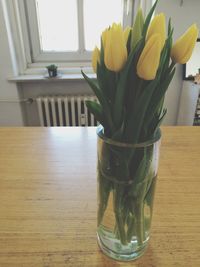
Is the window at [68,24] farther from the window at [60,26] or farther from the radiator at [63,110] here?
the radiator at [63,110]

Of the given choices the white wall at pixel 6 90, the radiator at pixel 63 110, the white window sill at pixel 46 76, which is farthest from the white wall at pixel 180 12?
the white wall at pixel 6 90

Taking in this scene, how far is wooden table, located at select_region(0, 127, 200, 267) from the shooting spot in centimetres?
49

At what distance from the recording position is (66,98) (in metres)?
2.21

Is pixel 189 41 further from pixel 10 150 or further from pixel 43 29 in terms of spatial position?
pixel 43 29

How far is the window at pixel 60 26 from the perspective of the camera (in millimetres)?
2090

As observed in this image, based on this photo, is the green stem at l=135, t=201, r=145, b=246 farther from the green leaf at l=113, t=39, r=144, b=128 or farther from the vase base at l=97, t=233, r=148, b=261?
the green leaf at l=113, t=39, r=144, b=128

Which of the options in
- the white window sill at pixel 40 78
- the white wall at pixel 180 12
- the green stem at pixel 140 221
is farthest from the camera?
the white window sill at pixel 40 78

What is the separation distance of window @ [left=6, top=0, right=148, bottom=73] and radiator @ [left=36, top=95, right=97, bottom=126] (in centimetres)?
39

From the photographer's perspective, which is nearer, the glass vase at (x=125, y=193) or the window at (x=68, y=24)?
the glass vase at (x=125, y=193)

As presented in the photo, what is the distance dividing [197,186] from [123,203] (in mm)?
355

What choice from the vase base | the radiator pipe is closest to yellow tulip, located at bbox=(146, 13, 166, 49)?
the vase base

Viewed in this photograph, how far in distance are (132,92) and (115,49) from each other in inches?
3.1

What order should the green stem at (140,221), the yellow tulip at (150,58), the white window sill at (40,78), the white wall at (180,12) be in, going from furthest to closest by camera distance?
the white window sill at (40,78), the white wall at (180,12), the green stem at (140,221), the yellow tulip at (150,58)

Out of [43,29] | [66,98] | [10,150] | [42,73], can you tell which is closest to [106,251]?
[10,150]
